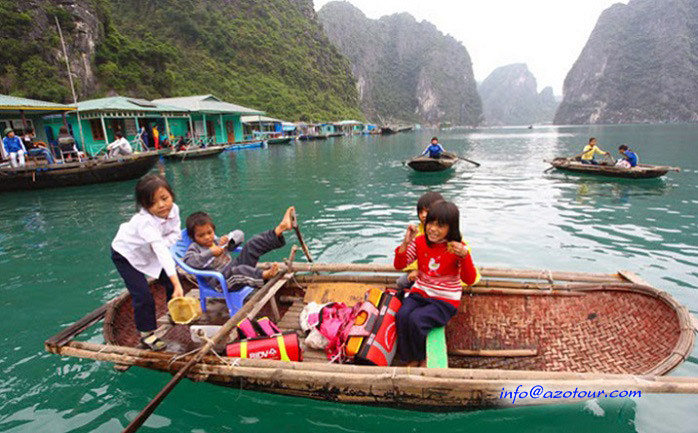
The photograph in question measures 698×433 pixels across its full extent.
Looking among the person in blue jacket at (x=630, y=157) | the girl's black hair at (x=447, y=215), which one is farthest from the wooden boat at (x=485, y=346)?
the person in blue jacket at (x=630, y=157)

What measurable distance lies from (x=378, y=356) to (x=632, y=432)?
7.50 ft

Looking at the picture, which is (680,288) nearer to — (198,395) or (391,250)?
(391,250)

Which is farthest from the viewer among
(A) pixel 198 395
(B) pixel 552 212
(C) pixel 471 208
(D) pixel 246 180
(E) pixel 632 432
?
(D) pixel 246 180

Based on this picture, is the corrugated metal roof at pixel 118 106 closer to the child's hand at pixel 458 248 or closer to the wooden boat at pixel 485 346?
the wooden boat at pixel 485 346

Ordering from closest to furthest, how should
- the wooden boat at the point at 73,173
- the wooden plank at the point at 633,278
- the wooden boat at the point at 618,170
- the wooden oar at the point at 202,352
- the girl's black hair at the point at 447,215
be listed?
the wooden oar at the point at 202,352, the girl's black hair at the point at 447,215, the wooden plank at the point at 633,278, the wooden boat at the point at 618,170, the wooden boat at the point at 73,173

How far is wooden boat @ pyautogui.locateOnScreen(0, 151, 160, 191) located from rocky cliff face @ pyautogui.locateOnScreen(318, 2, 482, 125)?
403 feet

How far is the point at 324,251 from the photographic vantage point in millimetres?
7590

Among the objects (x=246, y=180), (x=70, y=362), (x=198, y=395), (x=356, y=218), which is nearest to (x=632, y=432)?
(x=198, y=395)

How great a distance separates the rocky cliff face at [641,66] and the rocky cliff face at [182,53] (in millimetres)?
96804

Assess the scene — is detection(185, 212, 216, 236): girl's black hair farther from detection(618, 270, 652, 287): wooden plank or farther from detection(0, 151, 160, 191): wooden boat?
detection(0, 151, 160, 191): wooden boat

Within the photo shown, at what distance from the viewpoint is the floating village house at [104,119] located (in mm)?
21828

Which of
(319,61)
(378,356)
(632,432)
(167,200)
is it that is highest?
(319,61)

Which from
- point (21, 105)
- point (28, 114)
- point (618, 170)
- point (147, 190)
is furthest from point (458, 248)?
point (28, 114)

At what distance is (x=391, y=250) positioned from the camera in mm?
7527
